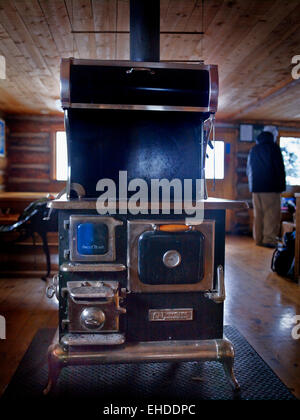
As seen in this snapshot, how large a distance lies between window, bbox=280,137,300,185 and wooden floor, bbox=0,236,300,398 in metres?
3.51

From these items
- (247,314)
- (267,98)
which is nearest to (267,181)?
(267,98)

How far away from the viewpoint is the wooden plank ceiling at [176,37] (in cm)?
253

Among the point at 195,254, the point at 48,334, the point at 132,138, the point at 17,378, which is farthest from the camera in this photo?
the point at 48,334

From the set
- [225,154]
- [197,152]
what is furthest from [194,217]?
[225,154]

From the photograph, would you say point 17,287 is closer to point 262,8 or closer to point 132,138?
point 132,138

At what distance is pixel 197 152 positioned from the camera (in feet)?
6.41

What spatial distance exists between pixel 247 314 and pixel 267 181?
2.70 metres

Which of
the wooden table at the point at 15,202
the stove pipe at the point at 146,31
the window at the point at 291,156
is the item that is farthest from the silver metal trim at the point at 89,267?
the window at the point at 291,156

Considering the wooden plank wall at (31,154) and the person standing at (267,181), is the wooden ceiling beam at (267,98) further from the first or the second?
the wooden plank wall at (31,154)

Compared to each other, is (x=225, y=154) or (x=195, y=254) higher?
(x=225, y=154)

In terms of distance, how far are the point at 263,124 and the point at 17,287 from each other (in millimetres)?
5146

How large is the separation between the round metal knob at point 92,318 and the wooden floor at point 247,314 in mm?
479

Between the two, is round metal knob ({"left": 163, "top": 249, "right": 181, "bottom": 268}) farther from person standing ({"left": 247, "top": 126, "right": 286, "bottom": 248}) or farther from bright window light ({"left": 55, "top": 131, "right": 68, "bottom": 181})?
bright window light ({"left": 55, "top": 131, "right": 68, "bottom": 181})

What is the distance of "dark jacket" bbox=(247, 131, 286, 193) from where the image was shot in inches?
189
